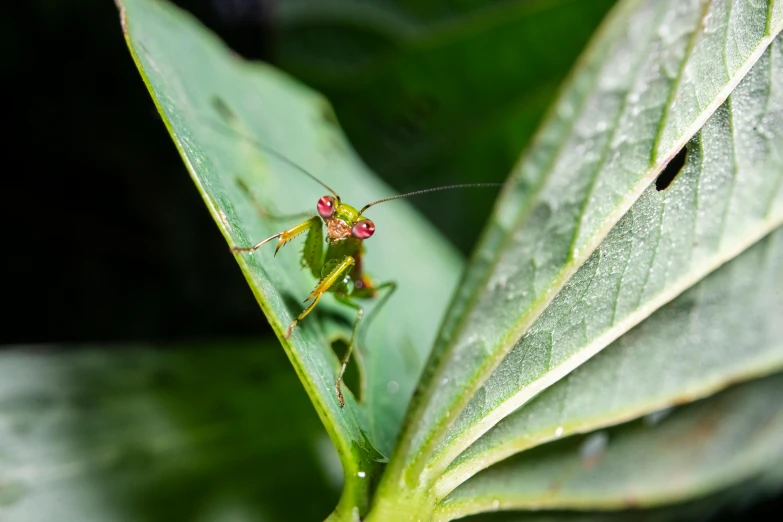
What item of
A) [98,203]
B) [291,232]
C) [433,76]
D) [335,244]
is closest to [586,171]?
[291,232]

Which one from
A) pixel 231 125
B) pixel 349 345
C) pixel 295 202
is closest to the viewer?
pixel 349 345

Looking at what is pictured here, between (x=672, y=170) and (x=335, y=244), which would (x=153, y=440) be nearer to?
(x=335, y=244)

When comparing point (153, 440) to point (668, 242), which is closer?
point (668, 242)

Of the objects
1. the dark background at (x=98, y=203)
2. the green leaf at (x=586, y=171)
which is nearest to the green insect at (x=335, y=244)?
the green leaf at (x=586, y=171)

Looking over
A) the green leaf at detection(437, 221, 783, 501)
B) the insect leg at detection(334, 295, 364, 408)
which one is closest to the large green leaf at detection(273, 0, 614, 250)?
the insect leg at detection(334, 295, 364, 408)

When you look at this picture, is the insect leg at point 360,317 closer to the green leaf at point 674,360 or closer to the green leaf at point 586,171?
the green leaf at point 586,171

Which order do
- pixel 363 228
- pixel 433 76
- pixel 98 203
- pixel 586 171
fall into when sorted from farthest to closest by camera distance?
1. pixel 433 76
2. pixel 98 203
3. pixel 363 228
4. pixel 586 171

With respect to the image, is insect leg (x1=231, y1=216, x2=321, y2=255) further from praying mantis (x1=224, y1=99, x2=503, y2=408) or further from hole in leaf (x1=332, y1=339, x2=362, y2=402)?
hole in leaf (x1=332, y1=339, x2=362, y2=402)
